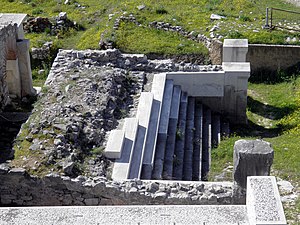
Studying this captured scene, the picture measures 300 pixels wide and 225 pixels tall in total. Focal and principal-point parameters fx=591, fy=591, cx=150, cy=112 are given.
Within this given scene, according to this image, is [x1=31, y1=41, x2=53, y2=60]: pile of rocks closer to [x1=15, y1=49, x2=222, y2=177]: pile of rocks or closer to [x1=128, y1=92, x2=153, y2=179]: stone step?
[x1=15, y1=49, x2=222, y2=177]: pile of rocks

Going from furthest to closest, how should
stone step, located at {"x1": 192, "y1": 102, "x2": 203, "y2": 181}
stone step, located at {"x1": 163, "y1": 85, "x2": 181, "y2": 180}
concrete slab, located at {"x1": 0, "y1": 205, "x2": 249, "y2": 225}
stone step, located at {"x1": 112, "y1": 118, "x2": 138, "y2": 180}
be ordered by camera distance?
stone step, located at {"x1": 192, "y1": 102, "x2": 203, "y2": 181} → stone step, located at {"x1": 163, "y1": 85, "x2": 181, "y2": 180} → stone step, located at {"x1": 112, "y1": 118, "x2": 138, "y2": 180} → concrete slab, located at {"x1": 0, "y1": 205, "x2": 249, "y2": 225}

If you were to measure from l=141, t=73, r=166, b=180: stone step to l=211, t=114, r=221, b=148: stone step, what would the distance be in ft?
5.37

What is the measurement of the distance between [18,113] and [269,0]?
39.0 feet

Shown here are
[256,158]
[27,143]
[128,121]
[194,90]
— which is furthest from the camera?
[194,90]

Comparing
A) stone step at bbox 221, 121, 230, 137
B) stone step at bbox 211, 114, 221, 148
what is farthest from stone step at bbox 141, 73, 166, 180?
stone step at bbox 221, 121, 230, 137

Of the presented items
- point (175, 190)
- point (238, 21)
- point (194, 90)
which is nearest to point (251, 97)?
point (194, 90)

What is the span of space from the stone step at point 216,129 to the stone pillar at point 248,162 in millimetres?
4054

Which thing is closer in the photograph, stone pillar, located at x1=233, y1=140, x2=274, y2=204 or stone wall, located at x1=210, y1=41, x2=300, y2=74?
stone pillar, located at x1=233, y1=140, x2=274, y2=204

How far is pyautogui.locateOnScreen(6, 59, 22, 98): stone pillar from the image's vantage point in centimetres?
1517

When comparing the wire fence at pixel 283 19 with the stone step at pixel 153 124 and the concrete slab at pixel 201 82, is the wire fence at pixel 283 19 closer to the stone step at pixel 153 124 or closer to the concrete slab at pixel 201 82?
the concrete slab at pixel 201 82

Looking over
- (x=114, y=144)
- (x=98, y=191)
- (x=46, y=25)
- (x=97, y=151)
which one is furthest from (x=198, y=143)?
(x=46, y=25)

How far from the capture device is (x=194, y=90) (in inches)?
591

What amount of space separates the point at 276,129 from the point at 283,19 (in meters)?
6.20

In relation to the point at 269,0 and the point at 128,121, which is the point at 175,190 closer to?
the point at 128,121
